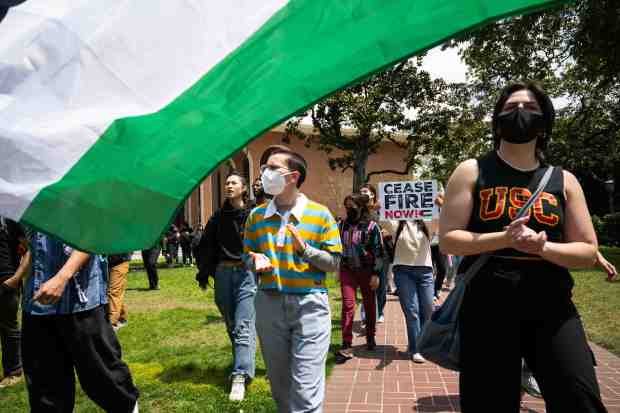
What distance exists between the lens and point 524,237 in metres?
2.43

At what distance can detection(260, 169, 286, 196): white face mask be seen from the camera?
151 inches

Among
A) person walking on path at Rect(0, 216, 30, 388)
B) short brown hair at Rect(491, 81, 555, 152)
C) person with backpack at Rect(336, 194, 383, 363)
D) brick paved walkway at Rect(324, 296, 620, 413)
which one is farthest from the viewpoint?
person with backpack at Rect(336, 194, 383, 363)

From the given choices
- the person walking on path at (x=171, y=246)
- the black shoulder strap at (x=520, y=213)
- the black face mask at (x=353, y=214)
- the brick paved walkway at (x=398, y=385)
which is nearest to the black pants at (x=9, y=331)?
the brick paved walkway at (x=398, y=385)

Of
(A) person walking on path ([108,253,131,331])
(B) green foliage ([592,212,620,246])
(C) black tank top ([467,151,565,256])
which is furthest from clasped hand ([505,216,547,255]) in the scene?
(B) green foliage ([592,212,620,246])

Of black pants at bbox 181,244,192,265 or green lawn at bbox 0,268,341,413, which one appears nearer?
green lawn at bbox 0,268,341,413

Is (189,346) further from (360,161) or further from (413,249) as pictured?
(360,161)

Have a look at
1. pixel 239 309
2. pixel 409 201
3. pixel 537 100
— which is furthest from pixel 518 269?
pixel 409 201

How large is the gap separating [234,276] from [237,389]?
1.02 m

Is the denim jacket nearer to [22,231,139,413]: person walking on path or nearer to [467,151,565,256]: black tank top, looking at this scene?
[22,231,139,413]: person walking on path

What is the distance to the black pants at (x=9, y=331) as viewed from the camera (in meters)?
6.07

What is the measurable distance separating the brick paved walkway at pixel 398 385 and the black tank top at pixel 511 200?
293cm

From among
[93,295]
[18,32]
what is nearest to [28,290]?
[93,295]

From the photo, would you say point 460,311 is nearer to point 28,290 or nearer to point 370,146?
point 28,290

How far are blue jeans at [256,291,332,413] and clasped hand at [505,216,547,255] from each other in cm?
164
